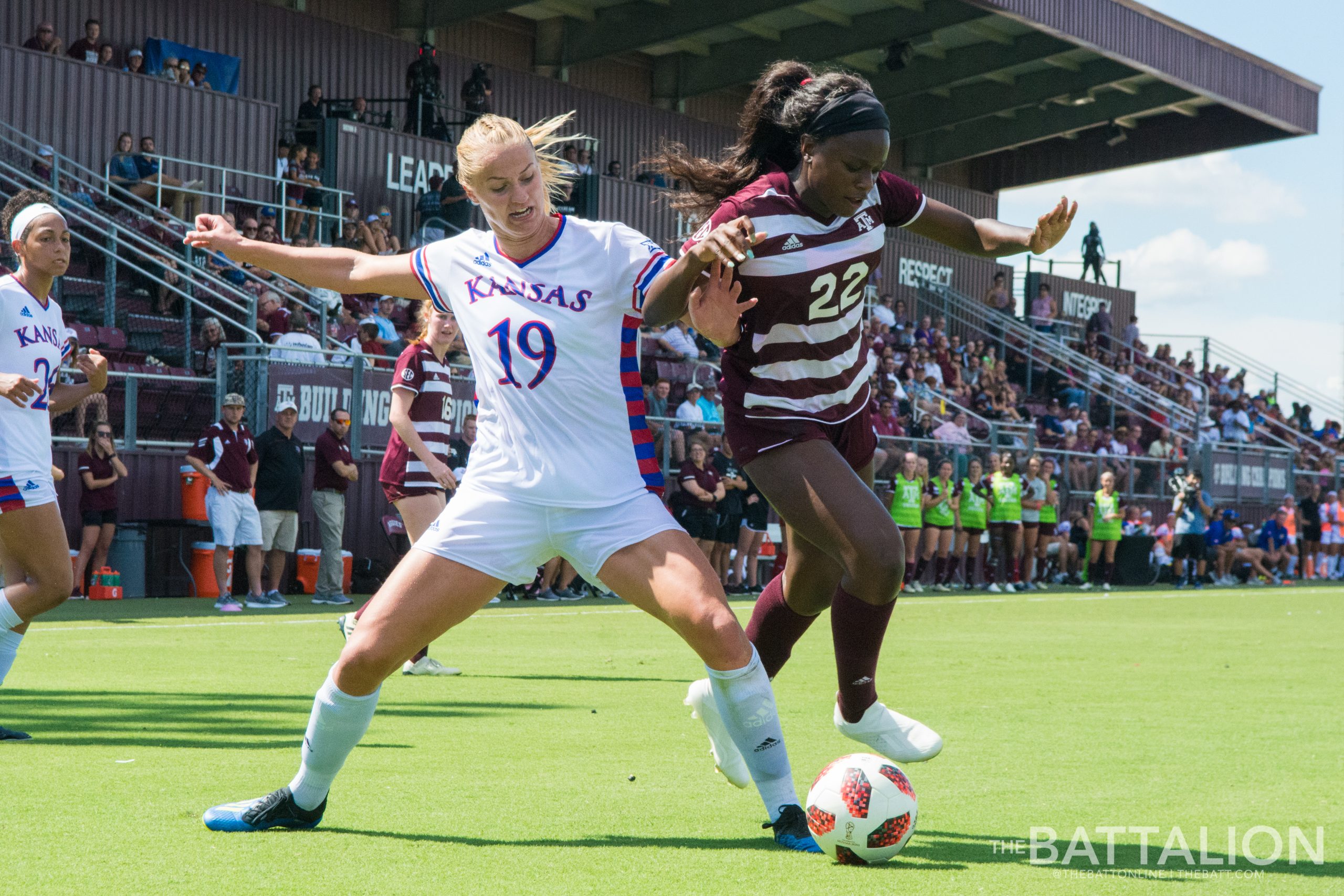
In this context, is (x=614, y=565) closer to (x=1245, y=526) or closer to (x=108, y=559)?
(x=108, y=559)

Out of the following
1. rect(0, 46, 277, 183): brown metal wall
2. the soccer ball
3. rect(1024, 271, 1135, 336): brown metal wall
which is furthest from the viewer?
rect(1024, 271, 1135, 336): brown metal wall

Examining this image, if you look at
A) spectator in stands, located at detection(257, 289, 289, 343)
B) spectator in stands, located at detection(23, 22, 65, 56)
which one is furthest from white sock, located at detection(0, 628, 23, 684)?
spectator in stands, located at detection(23, 22, 65, 56)

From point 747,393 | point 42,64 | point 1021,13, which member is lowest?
point 747,393

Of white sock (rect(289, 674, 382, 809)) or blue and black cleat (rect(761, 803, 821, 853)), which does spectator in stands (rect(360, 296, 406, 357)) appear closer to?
white sock (rect(289, 674, 382, 809))

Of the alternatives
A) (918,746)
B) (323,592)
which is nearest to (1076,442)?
(323,592)

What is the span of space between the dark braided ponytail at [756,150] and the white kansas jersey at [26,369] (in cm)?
320

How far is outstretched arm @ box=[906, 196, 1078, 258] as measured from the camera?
208 inches

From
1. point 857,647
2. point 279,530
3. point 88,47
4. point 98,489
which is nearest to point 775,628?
point 857,647

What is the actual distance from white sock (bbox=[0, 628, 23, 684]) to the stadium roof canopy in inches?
892

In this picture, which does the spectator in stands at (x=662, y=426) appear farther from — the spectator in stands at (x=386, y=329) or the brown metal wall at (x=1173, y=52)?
the brown metal wall at (x=1173, y=52)

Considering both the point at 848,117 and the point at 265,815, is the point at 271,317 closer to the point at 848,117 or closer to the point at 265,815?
the point at 265,815

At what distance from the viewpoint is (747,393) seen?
5.20 metres

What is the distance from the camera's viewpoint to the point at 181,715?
757 cm

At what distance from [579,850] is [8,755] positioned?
2841 millimetres
